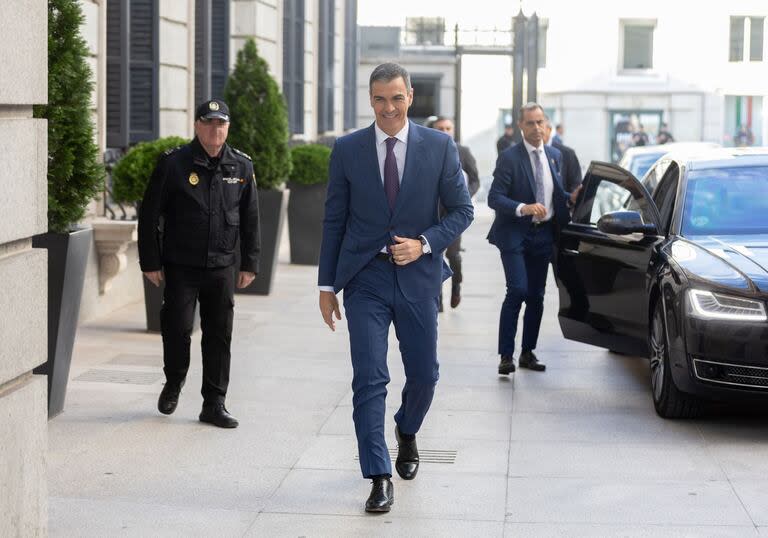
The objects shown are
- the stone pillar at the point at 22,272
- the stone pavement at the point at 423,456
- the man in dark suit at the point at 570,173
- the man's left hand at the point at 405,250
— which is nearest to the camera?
the stone pillar at the point at 22,272

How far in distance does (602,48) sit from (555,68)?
66.4 inches

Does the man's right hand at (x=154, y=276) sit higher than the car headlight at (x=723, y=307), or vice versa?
the man's right hand at (x=154, y=276)

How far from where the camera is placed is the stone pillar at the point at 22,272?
5.09 metres

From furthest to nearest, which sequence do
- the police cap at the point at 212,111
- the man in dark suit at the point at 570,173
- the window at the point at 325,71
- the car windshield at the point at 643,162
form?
1. the window at the point at 325,71
2. the car windshield at the point at 643,162
3. the man in dark suit at the point at 570,173
4. the police cap at the point at 212,111

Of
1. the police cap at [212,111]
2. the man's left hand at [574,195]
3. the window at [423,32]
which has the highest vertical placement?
the window at [423,32]

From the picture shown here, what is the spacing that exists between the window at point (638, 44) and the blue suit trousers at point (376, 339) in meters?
44.2

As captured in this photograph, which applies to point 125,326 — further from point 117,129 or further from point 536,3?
point 536,3

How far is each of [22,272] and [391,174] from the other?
1.87 metres

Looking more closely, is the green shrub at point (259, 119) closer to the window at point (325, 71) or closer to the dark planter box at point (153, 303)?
the dark planter box at point (153, 303)

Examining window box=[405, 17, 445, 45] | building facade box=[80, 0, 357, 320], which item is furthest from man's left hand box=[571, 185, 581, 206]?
window box=[405, 17, 445, 45]

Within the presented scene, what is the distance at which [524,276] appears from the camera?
9.95m

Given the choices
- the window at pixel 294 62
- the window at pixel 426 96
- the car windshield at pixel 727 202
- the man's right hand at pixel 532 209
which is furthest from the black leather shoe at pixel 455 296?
the window at pixel 426 96

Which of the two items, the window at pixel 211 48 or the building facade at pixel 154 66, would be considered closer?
the building facade at pixel 154 66

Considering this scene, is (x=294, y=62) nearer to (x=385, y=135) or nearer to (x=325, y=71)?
(x=325, y=71)
